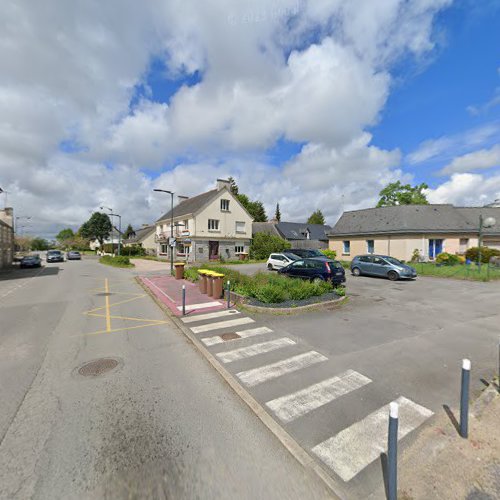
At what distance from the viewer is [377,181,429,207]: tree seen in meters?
41.0

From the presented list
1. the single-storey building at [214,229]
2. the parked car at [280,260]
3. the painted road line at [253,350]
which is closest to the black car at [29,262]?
the single-storey building at [214,229]

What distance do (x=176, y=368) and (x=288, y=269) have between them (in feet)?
34.6

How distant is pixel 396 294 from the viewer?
12547mm

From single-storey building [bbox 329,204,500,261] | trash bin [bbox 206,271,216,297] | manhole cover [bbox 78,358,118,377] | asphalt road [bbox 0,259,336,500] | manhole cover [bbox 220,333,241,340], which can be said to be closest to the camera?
asphalt road [bbox 0,259,336,500]

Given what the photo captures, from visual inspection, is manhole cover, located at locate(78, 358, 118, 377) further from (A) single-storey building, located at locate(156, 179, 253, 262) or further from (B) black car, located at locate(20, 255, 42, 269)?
(B) black car, located at locate(20, 255, 42, 269)

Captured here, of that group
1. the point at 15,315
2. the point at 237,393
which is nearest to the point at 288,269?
the point at 237,393

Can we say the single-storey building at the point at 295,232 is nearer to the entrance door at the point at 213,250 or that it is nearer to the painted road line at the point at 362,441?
the entrance door at the point at 213,250

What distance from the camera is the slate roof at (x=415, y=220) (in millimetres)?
25953

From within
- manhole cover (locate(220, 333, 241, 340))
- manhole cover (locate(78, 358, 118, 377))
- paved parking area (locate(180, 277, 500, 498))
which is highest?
manhole cover (locate(78, 358, 118, 377))

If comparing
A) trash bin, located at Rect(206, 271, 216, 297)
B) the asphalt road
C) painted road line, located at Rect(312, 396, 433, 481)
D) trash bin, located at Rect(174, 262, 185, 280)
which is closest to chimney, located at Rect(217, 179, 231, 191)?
trash bin, located at Rect(174, 262, 185, 280)

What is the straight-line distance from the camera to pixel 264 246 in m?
35.5

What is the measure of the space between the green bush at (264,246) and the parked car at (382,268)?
645 inches

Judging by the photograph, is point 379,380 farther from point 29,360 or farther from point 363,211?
point 363,211

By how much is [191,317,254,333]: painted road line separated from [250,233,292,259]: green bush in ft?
88.0
